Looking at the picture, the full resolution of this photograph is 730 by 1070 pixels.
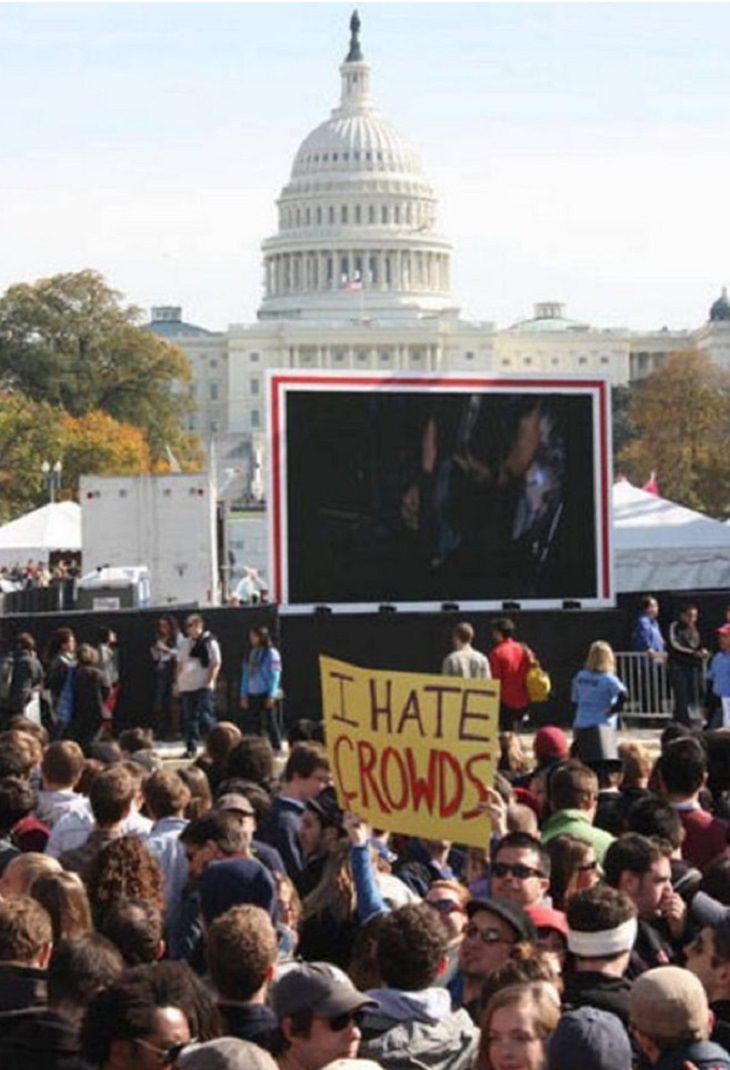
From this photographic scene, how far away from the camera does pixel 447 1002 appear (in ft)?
25.6

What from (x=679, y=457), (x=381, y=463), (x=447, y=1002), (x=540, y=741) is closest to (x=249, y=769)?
(x=540, y=741)

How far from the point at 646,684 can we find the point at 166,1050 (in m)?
20.3

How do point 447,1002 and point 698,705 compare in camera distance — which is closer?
point 447,1002

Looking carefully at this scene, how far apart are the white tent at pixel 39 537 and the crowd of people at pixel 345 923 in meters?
42.1

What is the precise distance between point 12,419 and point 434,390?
6822 cm

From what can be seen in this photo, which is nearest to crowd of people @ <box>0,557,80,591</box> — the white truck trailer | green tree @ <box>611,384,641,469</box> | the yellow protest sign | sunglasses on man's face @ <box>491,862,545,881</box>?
the white truck trailer

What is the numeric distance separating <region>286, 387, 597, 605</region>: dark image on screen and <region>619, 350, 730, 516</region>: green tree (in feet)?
256

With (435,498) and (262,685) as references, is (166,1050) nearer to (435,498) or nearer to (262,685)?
(262,685)

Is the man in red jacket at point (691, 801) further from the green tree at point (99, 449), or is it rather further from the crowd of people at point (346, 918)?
the green tree at point (99, 449)

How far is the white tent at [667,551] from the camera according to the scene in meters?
37.0

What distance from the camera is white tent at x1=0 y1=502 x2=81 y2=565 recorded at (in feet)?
181

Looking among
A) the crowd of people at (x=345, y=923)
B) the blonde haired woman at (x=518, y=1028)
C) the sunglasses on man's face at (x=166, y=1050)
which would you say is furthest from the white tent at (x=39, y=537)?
the sunglasses on man's face at (x=166, y=1050)

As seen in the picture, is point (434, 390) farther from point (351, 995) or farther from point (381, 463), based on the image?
point (351, 995)

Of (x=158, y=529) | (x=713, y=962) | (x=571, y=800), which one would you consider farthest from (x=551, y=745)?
(x=158, y=529)
